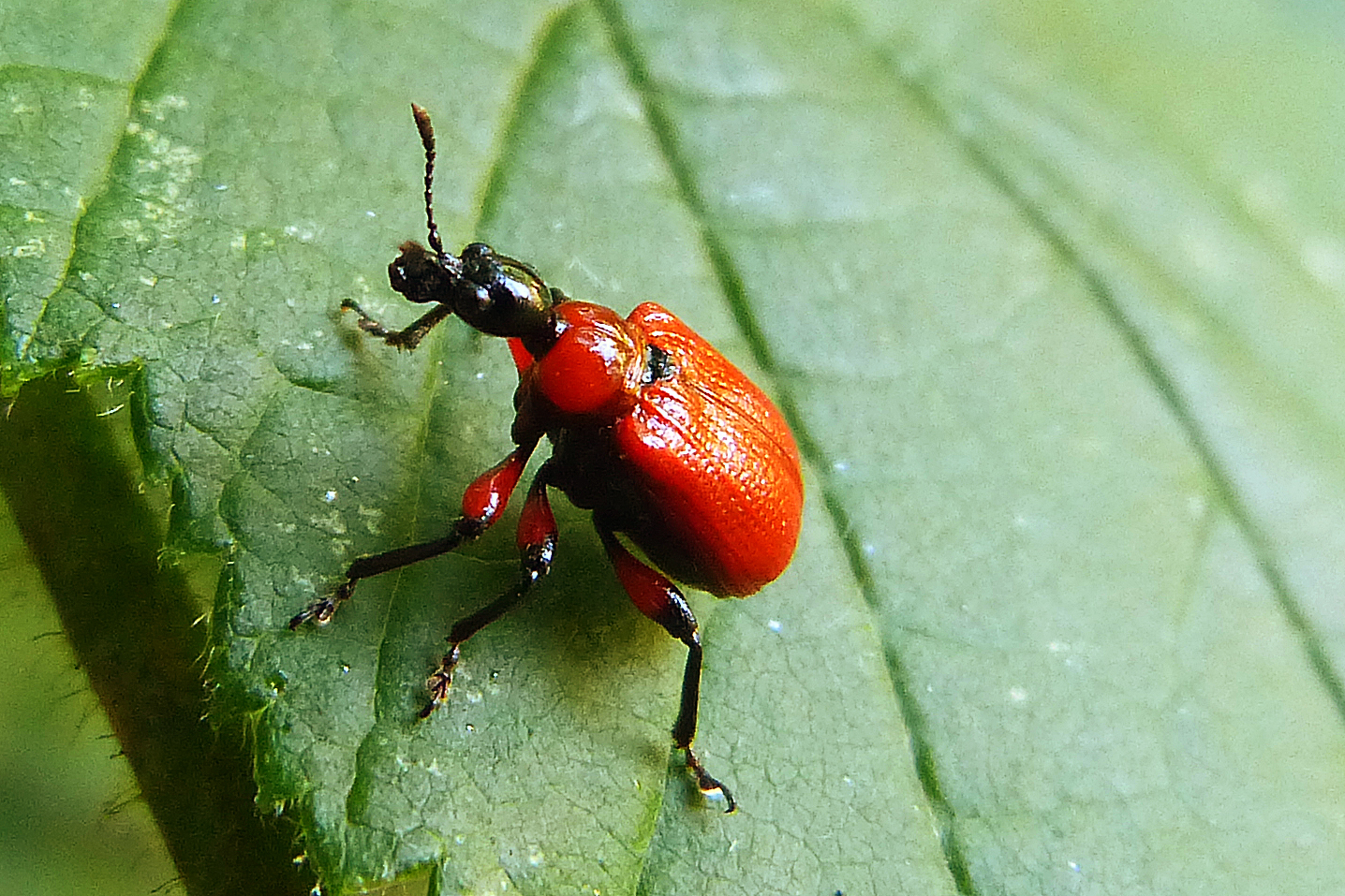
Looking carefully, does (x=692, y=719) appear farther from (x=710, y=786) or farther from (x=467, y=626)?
(x=467, y=626)

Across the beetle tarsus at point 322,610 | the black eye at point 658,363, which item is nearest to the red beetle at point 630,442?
the black eye at point 658,363

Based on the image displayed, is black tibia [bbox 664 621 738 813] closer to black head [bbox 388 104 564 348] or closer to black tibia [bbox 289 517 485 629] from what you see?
black tibia [bbox 289 517 485 629]

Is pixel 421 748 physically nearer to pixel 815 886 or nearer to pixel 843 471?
pixel 815 886

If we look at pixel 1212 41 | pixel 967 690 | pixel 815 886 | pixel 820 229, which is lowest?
pixel 815 886

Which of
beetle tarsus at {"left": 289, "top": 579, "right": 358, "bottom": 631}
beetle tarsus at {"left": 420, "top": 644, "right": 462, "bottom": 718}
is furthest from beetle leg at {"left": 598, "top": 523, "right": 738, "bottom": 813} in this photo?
beetle tarsus at {"left": 289, "top": 579, "right": 358, "bottom": 631}

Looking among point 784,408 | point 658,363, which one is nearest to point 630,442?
point 658,363

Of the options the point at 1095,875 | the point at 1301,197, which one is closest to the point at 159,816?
the point at 1095,875
